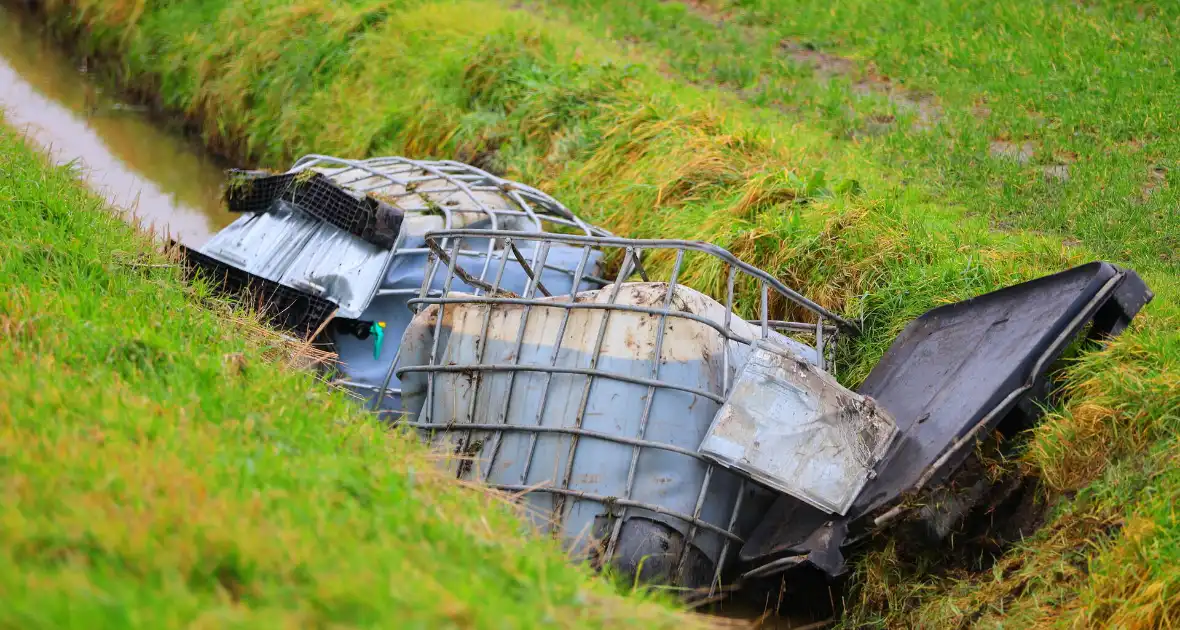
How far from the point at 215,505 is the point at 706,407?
7.72 ft

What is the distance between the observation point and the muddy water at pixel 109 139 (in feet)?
29.7

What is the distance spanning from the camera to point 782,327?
5316mm

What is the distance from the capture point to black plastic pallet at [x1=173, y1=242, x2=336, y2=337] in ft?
18.4

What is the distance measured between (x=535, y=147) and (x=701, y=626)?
5.96 m

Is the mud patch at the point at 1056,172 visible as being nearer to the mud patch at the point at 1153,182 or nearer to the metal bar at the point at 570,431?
the mud patch at the point at 1153,182

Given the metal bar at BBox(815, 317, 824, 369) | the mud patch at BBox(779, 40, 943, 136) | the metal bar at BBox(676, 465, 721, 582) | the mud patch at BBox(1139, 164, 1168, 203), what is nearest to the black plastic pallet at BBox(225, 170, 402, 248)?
the metal bar at BBox(815, 317, 824, 369)

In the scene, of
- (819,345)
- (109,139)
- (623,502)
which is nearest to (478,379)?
(623,502)

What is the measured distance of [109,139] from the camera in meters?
10.4

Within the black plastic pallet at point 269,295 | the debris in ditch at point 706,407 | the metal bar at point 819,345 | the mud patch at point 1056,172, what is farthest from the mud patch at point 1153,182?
the black plastic pallet at point 269,295

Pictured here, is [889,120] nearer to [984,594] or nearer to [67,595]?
[984,594]

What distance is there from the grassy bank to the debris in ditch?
0.70m

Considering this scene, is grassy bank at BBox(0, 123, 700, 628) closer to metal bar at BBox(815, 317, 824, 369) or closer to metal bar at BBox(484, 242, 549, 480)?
metal bar at BBox(484, 242, 549, 480)

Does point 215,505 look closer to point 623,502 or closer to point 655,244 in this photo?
point 623,502

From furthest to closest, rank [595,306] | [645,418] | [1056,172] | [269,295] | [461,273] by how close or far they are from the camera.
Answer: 1. [1056,172]
2. [269,295]
3. [461,273]
4. [595,306]
5. [645,418]
